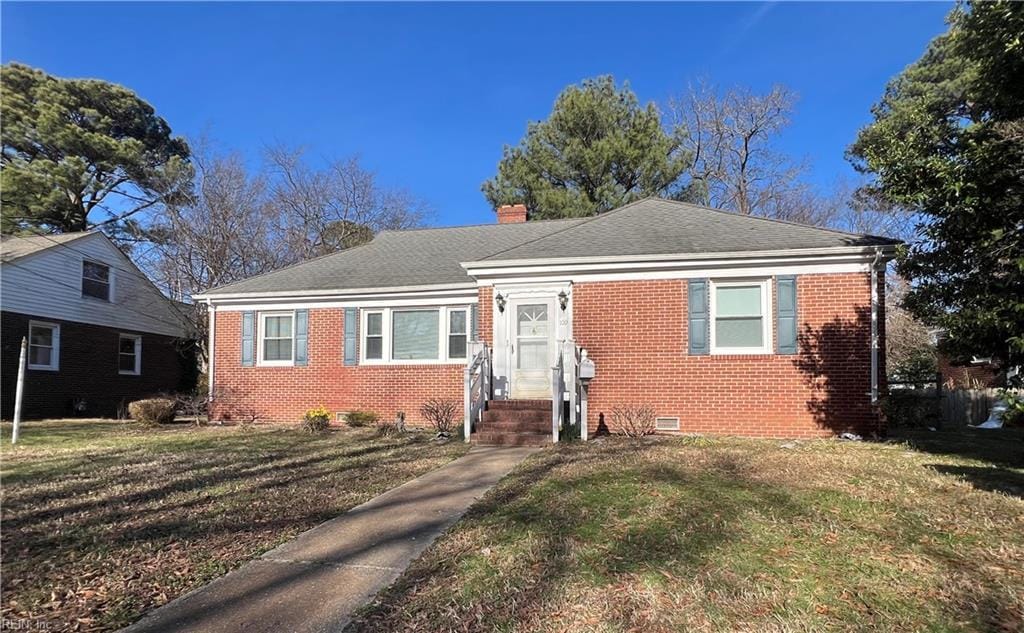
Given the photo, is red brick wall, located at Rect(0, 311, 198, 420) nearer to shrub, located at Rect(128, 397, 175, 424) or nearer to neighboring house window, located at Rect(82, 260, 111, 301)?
neighboring house window, located at Rect(82, 260, 111, 301)

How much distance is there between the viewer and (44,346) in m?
17.1

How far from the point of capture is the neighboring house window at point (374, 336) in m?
13.7

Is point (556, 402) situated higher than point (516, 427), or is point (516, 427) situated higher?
point (556, 402)

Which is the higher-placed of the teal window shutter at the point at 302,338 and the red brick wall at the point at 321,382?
the teal window shutter at the point at 302,338

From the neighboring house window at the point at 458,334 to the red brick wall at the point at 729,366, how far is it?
3111mm

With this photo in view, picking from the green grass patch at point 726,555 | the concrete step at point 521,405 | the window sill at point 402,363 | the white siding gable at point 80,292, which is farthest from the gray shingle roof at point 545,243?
the white siding gable at point 80,292

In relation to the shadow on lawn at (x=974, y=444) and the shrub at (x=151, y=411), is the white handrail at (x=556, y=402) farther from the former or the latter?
the shrub at (x=151, y=411)

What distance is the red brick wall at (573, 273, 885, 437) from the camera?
10.0m

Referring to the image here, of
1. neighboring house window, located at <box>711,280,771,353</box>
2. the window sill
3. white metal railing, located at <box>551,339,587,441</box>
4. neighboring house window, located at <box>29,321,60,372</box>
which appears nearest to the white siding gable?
neighboring house window, located at <box>29,321,60,372</box>

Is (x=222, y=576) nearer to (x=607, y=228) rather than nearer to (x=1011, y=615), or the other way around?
(x=1011, y=615)

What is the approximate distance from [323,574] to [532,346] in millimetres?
7921

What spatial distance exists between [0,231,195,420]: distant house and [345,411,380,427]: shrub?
33.7 feet

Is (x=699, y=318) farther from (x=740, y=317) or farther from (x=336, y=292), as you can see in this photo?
(x=336, y=292)

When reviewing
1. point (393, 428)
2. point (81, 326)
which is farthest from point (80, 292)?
point (393, 428)
